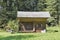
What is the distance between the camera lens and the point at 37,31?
3066cm

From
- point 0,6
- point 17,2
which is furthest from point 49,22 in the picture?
point 0,6

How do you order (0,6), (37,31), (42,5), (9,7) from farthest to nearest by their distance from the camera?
(42,5), (9,7), (0,6), (37,31)

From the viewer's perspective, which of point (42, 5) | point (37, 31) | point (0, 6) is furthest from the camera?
point (42, 5)

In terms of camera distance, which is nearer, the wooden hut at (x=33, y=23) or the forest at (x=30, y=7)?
the wooden hut at (x=33, y=23)

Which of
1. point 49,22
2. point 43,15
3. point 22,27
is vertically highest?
point 43,15

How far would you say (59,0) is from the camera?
48.7 meters

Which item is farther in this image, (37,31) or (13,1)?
(13,1)

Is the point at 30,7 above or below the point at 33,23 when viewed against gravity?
below

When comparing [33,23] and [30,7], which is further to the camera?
[30,7]

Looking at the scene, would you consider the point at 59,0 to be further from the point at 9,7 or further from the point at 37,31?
the point at 37,31

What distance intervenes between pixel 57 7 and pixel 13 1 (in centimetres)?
1191

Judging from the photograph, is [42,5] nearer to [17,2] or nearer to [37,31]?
[17,2]

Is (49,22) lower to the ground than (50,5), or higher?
lower

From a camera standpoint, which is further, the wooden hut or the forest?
the forest
